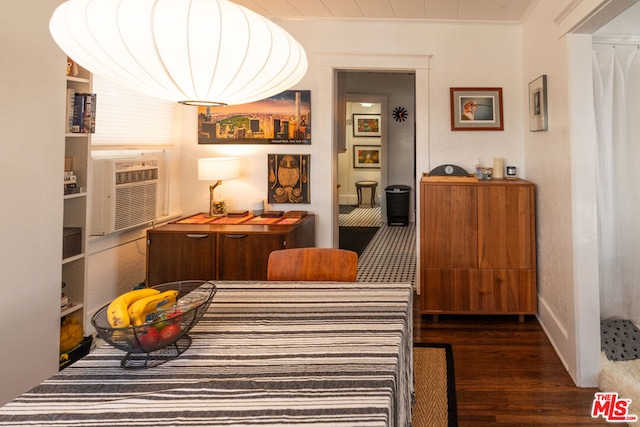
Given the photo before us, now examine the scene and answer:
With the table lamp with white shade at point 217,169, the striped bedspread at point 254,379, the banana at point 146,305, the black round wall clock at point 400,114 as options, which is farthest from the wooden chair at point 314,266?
the black round wall clock at point 400,114

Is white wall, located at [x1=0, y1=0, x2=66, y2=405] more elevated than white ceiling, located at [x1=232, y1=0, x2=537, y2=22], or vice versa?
white ceiling, located at [x1=232, y1=0, x2=537, y2=22]

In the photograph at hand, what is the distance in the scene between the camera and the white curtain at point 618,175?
9.59 feet

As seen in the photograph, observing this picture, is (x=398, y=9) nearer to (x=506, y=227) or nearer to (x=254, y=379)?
(x=506, y=227)

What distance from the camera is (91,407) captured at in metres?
0.93

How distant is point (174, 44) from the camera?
106cm

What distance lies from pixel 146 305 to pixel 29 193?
4.07 feet

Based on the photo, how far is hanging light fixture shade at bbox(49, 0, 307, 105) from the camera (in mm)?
1037

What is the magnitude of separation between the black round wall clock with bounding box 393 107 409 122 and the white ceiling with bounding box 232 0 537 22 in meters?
4.53

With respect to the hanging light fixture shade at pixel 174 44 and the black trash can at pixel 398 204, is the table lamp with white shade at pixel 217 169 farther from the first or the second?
the black trash can at pixel 398 204

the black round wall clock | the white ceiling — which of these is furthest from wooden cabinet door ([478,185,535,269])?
the black round wall clock

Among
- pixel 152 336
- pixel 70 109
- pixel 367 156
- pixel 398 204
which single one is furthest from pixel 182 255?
Result: pixel 367 156

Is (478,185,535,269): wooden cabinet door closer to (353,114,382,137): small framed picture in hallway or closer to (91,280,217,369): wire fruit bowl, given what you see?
(91,280,217,369): wire fruit bowl

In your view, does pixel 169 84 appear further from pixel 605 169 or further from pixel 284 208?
pixel 605 169

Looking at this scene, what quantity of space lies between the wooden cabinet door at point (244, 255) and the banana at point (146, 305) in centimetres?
167
